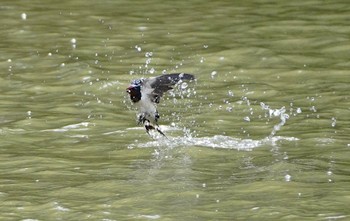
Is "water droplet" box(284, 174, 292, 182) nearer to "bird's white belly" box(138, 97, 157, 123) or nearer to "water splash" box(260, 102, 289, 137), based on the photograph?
"bird's white belly" box(138, 97, 157, 123)

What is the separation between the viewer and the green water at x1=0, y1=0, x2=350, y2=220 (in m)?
7.24

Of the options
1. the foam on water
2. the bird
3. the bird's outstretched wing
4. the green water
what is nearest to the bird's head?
the bird

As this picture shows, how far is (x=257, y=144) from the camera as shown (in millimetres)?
8805

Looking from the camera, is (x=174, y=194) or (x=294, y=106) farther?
(x=294, y=106)

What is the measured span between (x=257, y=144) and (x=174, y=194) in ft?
5.33


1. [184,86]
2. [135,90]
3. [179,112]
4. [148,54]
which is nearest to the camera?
[135,90]

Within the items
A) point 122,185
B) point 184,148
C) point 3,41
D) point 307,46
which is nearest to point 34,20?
point 3,41

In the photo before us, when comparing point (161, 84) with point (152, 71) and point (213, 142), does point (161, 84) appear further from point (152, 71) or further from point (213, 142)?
point (152, 71)

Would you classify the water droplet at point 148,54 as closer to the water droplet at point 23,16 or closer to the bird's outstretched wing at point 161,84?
the water droplet at point 23,16

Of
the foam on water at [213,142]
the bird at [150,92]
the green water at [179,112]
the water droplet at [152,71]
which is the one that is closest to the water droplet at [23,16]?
the green water at [179,112]

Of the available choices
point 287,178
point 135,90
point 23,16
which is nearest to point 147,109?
point 135,90

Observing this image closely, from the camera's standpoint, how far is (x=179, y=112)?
9977 millimetres

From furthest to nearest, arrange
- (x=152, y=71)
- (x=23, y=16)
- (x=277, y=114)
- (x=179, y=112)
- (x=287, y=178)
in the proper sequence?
(x=23, y=16) < (x=152, y=71) < (x=179, y=112) < (x=277, y=114) < (x=287, y=178)

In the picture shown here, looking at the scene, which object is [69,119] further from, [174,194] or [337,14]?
[337,14]
